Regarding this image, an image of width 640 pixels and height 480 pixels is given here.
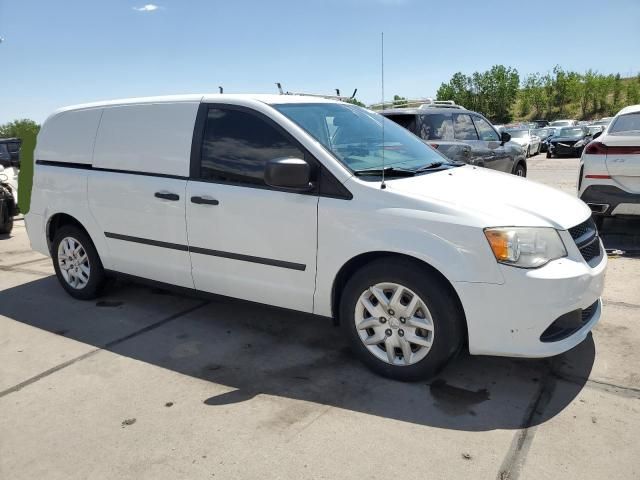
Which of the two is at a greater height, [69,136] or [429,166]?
[69,136]

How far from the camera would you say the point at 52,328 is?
4.51m

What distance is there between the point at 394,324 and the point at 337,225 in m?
0.71

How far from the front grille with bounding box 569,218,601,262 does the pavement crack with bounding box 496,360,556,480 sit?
2.58 ft

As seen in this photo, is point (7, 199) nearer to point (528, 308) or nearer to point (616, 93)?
point (528, 308)

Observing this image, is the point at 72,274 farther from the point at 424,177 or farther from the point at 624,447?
the point at 624,447

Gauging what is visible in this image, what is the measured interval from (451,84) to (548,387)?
84836mm

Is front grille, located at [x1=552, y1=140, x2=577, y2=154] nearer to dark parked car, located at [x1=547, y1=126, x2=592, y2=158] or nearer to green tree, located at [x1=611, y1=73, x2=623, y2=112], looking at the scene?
dark parked car, located at [x1=547, y1=126, x2=592, y2=158]

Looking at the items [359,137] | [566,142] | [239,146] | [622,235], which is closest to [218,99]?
[239,146]

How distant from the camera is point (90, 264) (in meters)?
4.96

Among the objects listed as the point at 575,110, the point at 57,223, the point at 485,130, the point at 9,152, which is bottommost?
the point at 57,223

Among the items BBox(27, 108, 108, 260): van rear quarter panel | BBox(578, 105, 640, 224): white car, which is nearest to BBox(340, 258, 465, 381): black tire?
BBox(27, 108, 108, 260): van rear quarter panel

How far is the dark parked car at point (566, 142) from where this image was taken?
22625 millimetres

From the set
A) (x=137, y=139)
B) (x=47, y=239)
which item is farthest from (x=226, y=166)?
(x=47, y=239)

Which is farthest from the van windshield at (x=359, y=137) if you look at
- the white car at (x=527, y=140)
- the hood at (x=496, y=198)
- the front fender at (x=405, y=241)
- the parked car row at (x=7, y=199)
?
the white car at (x=527, y=140)
